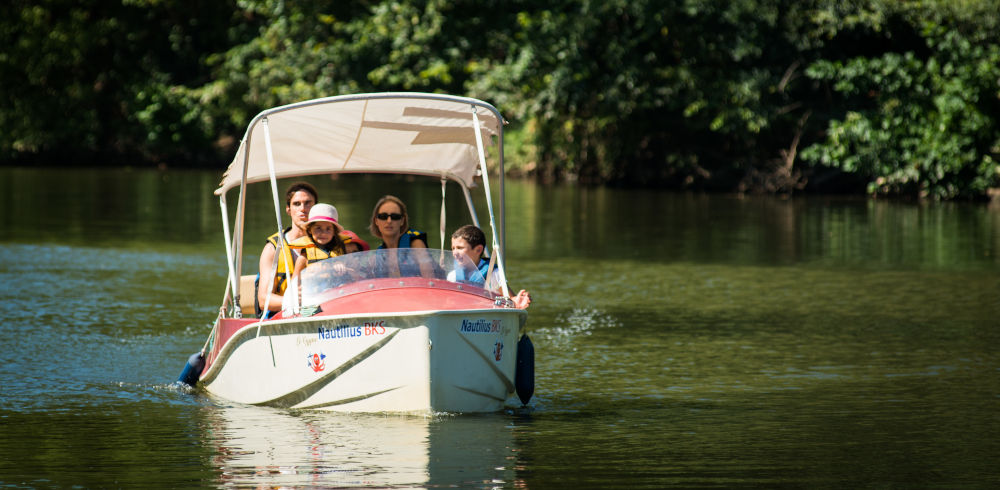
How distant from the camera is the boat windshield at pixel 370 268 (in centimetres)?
888

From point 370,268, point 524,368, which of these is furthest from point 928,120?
point 370,268

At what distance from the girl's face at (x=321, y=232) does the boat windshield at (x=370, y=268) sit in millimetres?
595

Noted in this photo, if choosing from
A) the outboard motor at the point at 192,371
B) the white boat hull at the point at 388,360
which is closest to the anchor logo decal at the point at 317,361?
the white boat hull at the point at 388,360

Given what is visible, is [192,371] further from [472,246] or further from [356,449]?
[356,449]

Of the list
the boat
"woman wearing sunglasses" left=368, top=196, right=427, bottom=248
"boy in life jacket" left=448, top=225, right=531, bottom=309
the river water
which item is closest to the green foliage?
the river water

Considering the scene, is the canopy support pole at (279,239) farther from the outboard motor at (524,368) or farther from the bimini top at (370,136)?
the outboard motor at (524,368)

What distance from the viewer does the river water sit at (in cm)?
752

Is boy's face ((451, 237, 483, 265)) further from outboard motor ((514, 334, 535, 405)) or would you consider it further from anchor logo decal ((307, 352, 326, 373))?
anchor logo decal ((307, 352, 326, 373))

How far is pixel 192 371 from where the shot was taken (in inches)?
398

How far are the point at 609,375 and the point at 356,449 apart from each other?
11.2ft

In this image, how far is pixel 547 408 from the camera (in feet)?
30.8

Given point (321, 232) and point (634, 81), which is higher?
point (634, 81)

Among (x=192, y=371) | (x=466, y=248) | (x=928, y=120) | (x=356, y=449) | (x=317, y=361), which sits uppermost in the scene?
(x=928, y=120)

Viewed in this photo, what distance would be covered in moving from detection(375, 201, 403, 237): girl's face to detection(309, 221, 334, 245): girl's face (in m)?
0.53
